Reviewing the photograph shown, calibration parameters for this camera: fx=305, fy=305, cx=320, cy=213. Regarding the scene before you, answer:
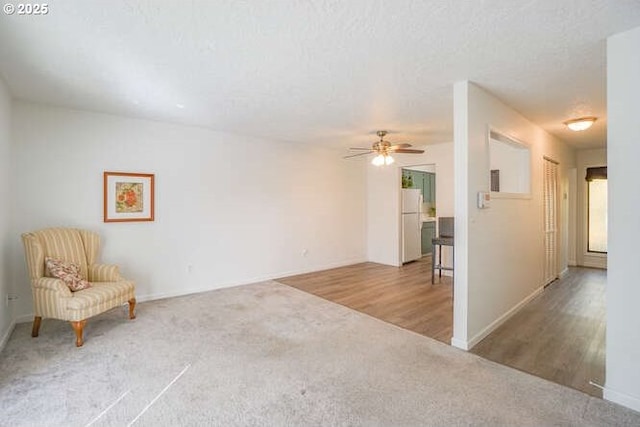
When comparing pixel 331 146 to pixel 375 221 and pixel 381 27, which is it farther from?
pixel 381 27

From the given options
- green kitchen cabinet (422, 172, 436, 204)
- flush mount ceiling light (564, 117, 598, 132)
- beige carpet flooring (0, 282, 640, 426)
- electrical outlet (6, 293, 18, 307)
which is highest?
flush mount ceiling light (564, 117, 598, 132)

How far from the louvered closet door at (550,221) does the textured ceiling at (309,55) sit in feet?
4.33

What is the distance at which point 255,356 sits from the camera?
2.73 meters

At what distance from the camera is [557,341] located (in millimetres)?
3004

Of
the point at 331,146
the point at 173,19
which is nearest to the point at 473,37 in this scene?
the point at 173,19

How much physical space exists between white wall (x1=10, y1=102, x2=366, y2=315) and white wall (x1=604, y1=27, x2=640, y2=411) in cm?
447

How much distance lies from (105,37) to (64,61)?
720 millimetres

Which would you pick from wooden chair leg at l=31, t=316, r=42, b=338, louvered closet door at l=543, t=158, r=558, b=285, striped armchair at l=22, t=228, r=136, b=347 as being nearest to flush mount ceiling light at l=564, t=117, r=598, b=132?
louvered closet door at l=543, t=158, r=558, b=285

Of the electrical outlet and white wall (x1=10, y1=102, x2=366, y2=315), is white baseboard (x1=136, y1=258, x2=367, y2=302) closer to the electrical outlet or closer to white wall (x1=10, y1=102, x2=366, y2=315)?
white wall (x1=10, y1=102, x2=366, y2=315)

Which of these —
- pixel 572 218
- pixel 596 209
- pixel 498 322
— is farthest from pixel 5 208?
pixel 596 209

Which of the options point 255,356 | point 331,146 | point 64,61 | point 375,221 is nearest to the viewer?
point 64,61

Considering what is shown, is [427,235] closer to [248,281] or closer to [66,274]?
[248,281]

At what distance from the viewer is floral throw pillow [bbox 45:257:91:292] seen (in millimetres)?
3176

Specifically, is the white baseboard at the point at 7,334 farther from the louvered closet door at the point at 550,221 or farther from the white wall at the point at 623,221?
the louvered closet door at the point at 550,221
